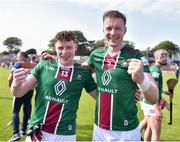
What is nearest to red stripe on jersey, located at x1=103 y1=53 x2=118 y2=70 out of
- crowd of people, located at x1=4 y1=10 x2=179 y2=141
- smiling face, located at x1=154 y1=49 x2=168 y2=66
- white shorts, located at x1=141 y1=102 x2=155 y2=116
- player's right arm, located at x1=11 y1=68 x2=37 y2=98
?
crowd of people, located at x1=4 y1=10 x2=179 y2=141

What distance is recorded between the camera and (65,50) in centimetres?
407

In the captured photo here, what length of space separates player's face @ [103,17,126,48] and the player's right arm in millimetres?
949

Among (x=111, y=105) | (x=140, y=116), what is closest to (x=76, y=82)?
(x=111, y=105)

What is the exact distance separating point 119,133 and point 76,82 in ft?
2.43

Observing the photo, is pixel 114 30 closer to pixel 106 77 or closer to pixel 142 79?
pixel 106 77

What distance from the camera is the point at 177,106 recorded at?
1463 cm

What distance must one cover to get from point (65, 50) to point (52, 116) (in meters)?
0.74

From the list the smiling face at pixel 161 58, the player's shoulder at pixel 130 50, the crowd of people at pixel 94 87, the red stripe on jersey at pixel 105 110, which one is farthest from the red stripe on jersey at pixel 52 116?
the smiling face at pixel 161 58

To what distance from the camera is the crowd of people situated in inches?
152

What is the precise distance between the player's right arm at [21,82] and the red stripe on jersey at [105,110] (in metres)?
0.79

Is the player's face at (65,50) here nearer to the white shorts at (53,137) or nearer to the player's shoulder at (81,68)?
the player's shoulder at (81,68)

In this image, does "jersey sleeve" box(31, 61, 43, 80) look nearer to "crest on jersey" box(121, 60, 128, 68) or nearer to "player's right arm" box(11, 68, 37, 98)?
"player's right arm" box(11, 68, 37, 98)

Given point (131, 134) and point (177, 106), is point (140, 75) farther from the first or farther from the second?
point (177, 106)

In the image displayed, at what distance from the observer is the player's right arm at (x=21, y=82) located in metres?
3.62
